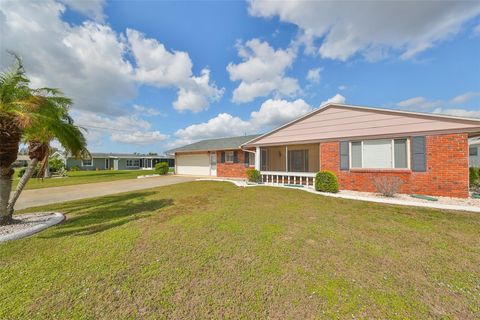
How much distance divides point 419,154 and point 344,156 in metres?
2.83

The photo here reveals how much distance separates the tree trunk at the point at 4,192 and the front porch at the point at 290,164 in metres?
11.1

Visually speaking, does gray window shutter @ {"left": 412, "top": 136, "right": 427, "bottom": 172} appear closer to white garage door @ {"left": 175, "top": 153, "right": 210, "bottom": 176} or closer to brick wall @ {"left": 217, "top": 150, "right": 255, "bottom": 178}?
brick wall @ {"left": 217, "top": 150, "right": 255, "bottom": 178}

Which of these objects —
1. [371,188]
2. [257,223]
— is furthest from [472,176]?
[257,223]

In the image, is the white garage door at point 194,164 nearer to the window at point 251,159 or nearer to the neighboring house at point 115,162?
the window at point 251,159

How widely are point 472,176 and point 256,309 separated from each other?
43.8 ft

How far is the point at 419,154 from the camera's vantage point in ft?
27.0

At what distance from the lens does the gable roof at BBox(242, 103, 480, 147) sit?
7.80 m

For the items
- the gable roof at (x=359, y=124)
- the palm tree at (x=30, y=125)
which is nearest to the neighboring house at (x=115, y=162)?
the gable roof at (x=359, y=124)

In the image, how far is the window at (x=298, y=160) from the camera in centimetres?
1545

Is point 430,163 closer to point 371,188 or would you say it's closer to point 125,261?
point 371,188

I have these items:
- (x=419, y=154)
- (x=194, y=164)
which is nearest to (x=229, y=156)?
(x=194, y=164)

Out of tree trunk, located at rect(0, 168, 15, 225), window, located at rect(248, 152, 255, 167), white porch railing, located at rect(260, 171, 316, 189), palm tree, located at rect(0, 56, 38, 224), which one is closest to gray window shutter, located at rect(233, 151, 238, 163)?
window, located at rect(248, 152, 255, 167)

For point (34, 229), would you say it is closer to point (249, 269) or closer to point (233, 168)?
point (249, 269)

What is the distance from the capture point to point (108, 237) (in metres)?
4.48
